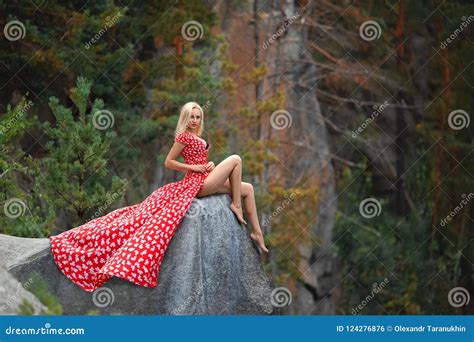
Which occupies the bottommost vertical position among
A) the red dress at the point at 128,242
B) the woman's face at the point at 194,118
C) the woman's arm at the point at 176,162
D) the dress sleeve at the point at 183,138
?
the red dress at the point at 128,242

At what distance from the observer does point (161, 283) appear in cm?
1131

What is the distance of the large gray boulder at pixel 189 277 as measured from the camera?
442 inches

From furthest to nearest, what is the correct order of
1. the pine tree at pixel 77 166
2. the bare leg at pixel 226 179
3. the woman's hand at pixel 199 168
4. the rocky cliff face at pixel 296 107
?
the rocky cliff face at pixel 296 107, the pine tree at pixel 77 166, the woman's hand at pixel 199 168, the bare leg at pixel 226 179

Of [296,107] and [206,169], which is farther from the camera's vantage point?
[296,107]

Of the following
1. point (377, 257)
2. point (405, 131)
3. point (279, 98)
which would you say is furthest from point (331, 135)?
point (279, 98)

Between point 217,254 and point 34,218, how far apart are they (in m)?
4.20

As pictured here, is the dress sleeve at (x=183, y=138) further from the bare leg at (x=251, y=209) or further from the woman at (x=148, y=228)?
the bare leg at (x=251, y=209)

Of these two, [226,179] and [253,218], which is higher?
[226,179]

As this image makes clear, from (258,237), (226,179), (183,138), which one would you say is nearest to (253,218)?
(258,237)

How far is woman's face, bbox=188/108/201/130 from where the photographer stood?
39.1ft

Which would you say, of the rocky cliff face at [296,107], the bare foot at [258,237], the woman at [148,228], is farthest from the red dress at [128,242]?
the rocky cliff face at [296,107]

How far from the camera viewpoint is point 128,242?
1144 cm

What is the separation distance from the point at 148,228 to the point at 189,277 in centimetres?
64

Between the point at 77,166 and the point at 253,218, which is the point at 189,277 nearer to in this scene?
the point at 253,218
